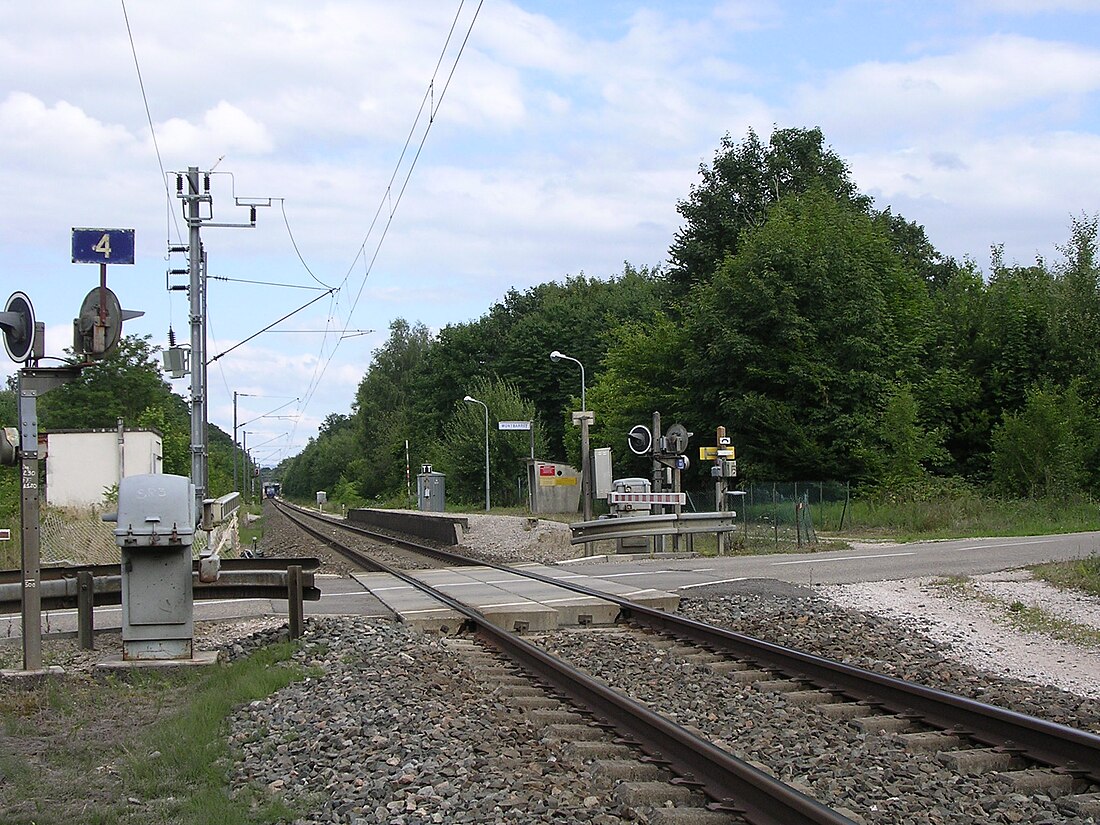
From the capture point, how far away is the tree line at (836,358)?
4122 cm

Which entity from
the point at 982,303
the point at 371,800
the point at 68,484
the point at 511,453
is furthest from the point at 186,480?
the point at 511,453

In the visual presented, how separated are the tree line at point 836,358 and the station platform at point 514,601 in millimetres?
23506

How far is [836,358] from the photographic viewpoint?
43.0 metres

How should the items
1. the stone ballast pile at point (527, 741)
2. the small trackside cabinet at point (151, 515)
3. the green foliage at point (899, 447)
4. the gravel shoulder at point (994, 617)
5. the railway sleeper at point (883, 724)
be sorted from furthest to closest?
the green foliage at point (899, 447), the small trackside cabinet at point (151, 515), the gravel shoulder at point (994, 617), the railway sleeper at point (883, 724), the stone ballast pile at point (527, 741)

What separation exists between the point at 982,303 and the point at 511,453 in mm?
28979

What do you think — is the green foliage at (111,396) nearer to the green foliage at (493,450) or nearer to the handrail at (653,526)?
the green foliage at (493,450)

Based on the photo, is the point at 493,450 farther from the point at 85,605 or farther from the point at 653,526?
Answer: the point at 85,605

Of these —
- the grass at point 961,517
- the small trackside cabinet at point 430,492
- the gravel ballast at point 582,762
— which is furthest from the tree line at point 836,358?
the gravel ballast at point 582,762

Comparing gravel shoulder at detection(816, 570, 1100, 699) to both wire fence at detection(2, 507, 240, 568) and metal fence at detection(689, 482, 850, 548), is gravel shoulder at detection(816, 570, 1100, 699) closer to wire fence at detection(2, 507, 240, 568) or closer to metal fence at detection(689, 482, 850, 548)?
metal fence at detection(689, 482, 850, 548)

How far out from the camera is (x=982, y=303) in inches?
2057

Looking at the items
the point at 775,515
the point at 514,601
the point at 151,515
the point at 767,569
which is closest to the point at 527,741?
the point at 151,515

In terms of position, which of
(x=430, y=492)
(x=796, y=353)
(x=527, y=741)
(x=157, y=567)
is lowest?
(x=527, y=741)

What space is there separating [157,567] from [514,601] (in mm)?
5142

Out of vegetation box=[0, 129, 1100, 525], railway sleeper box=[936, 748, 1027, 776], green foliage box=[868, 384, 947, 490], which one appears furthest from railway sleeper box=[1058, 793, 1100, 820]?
green foliage box=[868, 384, 947, 490]
